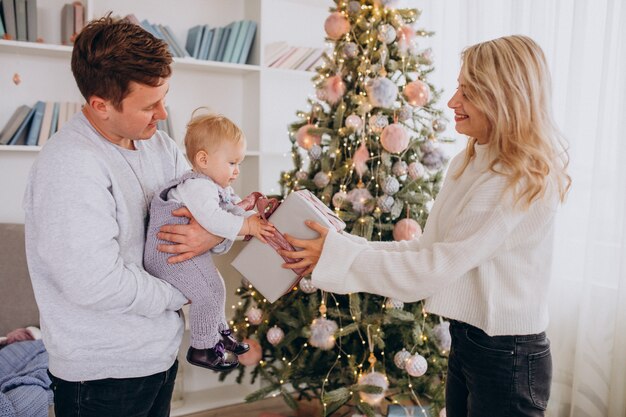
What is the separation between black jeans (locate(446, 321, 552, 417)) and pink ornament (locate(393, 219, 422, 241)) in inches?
38.2

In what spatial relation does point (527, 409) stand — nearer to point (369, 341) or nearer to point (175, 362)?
point (175, 362)

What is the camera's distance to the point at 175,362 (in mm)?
1463

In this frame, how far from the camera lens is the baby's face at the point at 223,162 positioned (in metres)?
1.59

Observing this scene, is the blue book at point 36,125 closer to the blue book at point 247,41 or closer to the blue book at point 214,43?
the blue book at point 214,43

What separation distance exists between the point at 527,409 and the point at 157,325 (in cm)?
97

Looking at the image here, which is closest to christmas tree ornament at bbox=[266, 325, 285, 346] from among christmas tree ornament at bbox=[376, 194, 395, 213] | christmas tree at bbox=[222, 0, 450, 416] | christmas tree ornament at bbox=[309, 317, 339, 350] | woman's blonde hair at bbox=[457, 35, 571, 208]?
christmas tree at bbox=[222, 0, 450, 416]

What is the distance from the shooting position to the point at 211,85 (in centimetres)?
348

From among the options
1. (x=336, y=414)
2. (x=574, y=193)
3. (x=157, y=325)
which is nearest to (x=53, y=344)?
(x=157, y=325)

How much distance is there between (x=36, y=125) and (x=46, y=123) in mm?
51

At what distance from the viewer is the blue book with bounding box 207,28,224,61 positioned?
329cm

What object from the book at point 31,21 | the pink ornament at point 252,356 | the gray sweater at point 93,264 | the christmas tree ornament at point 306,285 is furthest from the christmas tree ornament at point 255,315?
the book at point 31,21

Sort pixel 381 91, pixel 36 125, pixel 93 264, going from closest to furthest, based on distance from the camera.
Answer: pixel 93 264 < pixel 381 91 < pixel 36 125

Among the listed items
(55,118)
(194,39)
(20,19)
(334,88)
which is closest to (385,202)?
(334,88)

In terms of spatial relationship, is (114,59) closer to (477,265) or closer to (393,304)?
(477,265)
